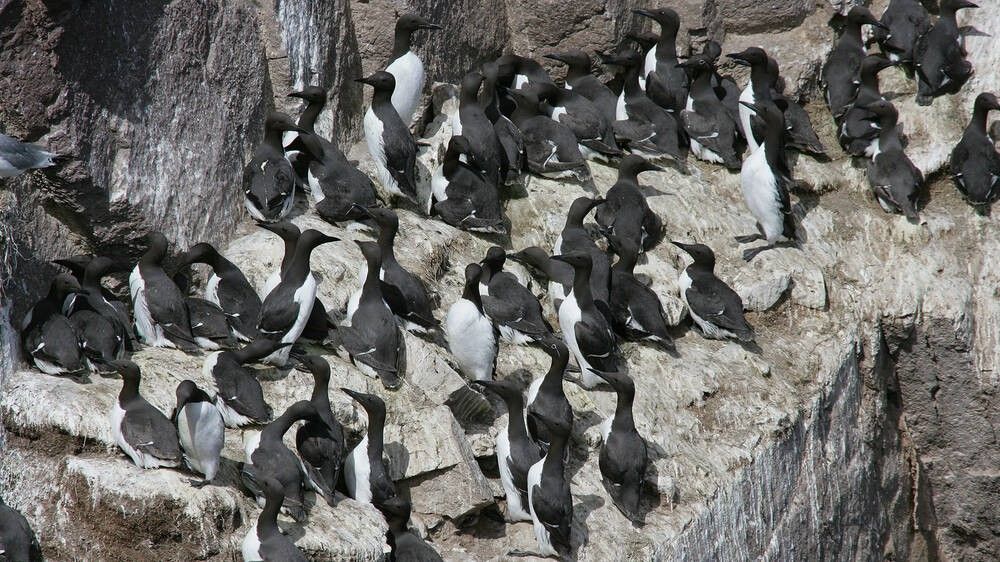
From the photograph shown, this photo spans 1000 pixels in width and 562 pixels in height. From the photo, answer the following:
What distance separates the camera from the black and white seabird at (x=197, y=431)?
25.9 ft

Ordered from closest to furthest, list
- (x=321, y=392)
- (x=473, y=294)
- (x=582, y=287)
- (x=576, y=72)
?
(x=321, y=392) → (x=473, y=294) → (x=582, y=287) → (x=576, y=72)

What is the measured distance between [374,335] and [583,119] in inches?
143

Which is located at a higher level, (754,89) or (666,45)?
(666,45)

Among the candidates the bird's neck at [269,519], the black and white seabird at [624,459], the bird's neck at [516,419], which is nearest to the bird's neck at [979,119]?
the black and white seabird at [624,459]

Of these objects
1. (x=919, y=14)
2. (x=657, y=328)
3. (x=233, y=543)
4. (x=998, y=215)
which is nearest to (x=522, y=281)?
(x=657, y=328)

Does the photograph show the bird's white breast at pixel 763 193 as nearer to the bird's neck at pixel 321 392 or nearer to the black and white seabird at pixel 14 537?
the bird's neck at pixel 321 392

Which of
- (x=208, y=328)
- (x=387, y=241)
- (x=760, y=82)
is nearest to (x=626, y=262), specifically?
(x=387, y=241)

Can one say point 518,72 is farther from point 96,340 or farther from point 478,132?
point 96,340

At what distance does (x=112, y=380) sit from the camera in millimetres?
8570

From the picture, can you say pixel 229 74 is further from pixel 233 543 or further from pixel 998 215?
pixel 998 215

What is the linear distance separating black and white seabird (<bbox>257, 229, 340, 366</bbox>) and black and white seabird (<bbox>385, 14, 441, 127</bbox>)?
2.55m

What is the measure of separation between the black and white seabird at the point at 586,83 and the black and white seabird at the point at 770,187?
119 cm

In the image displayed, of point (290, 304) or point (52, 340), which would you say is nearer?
point (52, 340)

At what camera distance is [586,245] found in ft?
35.2
